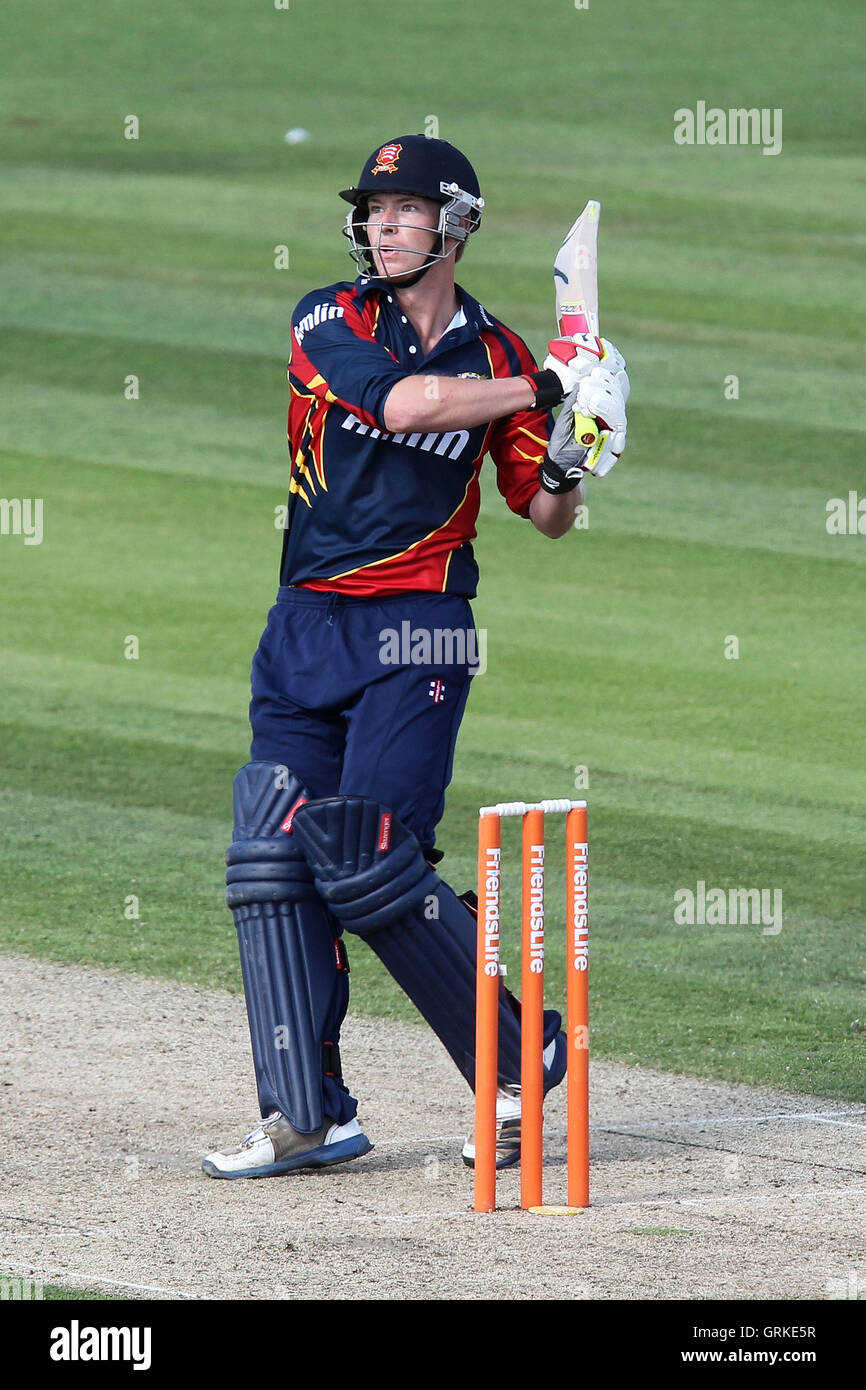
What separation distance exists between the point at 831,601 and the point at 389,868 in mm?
7518

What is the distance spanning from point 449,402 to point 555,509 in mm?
561

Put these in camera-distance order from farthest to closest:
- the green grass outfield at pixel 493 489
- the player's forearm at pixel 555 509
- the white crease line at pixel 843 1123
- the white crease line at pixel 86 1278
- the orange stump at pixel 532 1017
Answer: the green grass outfield at pixel 493 489 < the white crease line at pixel 843 1123 < the player's forearm at pixel 555 509 < the orange stump at pixel 532 1017 < the white crease line at pixel 86 1278

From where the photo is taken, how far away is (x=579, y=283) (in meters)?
5.33

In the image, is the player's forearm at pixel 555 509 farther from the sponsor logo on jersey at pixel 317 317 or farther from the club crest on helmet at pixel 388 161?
the club crest on helmet at pixel 388 161

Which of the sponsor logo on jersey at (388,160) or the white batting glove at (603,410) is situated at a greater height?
the sponsor logo on jersey at (388,160)

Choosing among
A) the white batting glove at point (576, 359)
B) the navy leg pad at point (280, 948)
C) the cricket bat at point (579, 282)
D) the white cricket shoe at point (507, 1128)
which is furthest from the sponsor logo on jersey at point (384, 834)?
the cricket bat at point (579, 282)

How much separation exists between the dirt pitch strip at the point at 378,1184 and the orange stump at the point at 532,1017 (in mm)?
111

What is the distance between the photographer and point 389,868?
5176 mm

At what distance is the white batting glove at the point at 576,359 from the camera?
519 cm

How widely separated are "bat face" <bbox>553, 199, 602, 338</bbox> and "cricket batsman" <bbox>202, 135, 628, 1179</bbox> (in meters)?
0.06

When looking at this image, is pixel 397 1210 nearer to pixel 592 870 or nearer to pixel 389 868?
pixel 389 868

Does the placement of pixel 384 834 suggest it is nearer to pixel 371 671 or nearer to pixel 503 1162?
pixel 371 671

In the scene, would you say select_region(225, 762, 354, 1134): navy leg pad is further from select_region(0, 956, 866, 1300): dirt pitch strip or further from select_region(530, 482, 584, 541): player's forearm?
select_region(530, 482, 584, 541): player's forearm

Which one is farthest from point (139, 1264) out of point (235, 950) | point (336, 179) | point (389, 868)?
point (336, 179)
